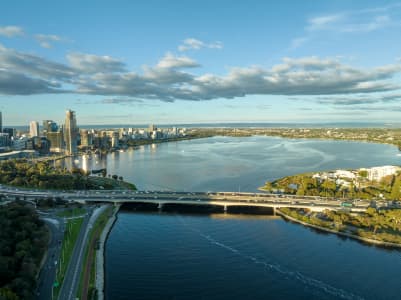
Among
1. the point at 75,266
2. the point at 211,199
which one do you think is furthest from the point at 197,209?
the point at 75,266

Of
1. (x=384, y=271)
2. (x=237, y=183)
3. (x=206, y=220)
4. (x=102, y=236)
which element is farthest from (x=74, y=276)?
(x=237, y=183)

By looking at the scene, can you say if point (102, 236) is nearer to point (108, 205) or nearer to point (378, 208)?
point (108, 205)

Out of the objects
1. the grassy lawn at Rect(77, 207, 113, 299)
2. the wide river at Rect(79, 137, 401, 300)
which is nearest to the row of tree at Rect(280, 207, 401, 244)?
the wide river at Rect(79, 137, 401, 300)

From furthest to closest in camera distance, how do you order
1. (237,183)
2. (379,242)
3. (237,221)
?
1. (237,183)
2. (237,221)
3. (379,242)

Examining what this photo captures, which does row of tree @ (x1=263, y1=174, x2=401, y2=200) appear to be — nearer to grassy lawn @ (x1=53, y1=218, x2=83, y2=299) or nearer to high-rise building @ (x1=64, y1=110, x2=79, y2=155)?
grassy lawn @ (x1=53, y1=218, x2=83, y2=299)

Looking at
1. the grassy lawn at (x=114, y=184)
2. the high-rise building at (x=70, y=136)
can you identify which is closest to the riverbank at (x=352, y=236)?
the grassy lawn at (x=114, y=184)

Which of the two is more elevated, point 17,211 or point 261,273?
point 17,211
